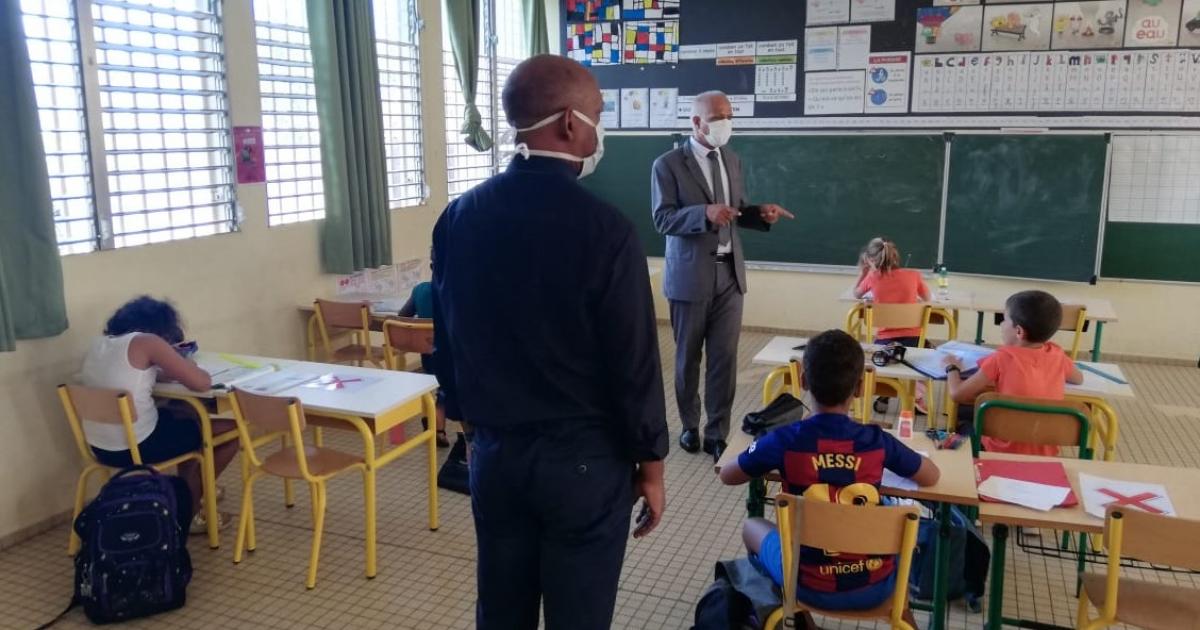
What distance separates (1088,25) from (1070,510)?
5112 mm

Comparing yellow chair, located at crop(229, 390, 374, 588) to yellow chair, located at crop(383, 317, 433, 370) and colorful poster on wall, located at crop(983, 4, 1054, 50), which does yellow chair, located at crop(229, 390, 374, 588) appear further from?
colorful poster on wall, located at crop(983, 4, 1054, 50)

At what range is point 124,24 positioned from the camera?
3984mm

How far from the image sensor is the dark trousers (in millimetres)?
1712

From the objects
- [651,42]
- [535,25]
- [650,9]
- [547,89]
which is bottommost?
[547,89]

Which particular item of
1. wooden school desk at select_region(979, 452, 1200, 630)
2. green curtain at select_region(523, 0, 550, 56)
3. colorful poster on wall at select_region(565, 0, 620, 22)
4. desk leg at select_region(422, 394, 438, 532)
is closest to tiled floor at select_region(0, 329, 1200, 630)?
desk leg at select_region(422, 394, 438, 532)

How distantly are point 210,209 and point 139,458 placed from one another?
1577 mm

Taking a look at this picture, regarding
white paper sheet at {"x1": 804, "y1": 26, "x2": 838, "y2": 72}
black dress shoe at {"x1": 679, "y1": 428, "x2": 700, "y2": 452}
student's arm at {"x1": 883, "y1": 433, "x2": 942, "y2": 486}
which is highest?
white paper sheet at {"x1": 804, "y1": 26, "x2": 838, "y2": 72}

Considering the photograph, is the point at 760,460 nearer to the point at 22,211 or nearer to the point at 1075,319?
the point at 22,211

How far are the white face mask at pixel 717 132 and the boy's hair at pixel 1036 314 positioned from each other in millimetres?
1521

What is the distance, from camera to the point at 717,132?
4234mm

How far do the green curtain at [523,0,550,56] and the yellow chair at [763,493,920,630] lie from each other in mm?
5786

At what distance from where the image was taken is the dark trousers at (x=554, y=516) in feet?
5.62

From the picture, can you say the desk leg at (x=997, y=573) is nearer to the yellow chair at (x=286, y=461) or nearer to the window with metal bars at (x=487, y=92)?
the yellow chair at (x=286, y=461)

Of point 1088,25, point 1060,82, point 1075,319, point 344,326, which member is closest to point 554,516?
point 344,326
